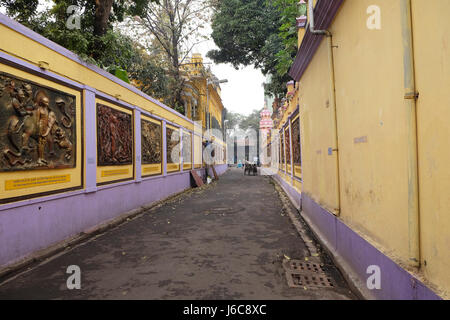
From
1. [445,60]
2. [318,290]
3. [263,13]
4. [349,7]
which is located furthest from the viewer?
[263,13]

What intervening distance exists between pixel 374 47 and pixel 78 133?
5750 millimetres

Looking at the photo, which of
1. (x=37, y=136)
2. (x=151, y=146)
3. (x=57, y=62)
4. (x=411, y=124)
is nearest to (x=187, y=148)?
(x=151, y=146)

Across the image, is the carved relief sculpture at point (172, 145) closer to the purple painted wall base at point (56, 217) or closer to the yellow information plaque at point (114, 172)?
the purple painted wall base at point (56, 217)

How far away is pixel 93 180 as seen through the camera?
686cm

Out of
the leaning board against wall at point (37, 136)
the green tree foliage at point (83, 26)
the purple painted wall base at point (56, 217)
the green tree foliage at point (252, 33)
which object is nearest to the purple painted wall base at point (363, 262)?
the purple painted wall base at point (56, 217)

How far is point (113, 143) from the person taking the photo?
8008mm

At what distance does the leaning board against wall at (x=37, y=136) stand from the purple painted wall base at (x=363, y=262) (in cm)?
502

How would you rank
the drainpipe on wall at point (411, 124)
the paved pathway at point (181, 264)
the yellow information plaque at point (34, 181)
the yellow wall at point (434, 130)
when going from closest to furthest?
1. the yellow wall at point (434, 130)
2. the drainpipe on wall at point (411, 124)
3. the paved pathway at point (181, 264)
4. the yellow information plaque at point (34, 181)

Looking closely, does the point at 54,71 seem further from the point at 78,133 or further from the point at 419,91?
the point at 419,91

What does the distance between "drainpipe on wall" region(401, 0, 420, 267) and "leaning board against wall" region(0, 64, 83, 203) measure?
17.0 ft

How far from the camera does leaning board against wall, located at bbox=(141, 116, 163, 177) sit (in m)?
10.2

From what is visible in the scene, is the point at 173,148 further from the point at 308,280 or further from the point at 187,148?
the point at 308,280

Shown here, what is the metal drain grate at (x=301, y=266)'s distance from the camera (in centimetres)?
433
